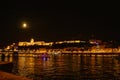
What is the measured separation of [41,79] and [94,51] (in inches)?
6401

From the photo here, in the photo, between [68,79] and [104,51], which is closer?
[68,79]

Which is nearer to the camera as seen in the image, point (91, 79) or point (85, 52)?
point (91, 79)

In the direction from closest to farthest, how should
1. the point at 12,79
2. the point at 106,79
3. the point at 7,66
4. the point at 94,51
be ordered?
the point at 12,79
the point at 106,79
the point at 7,66
the point at 94,51

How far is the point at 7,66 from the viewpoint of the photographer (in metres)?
42.1

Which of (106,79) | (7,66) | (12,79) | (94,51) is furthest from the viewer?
(94,51)

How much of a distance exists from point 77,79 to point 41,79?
4.13 m

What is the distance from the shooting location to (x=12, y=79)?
71.2 feet

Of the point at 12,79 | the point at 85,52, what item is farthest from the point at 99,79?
the point at 85,52

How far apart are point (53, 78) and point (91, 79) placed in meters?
4.65

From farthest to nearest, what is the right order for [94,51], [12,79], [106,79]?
[94,51] → [106,79] → [12,79]

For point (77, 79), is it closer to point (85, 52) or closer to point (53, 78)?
point (53, 78)

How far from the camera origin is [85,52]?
654 feet

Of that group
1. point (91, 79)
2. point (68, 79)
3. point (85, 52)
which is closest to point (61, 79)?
point (68, 79)

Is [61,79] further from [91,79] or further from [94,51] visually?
[94,51]
